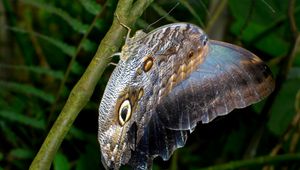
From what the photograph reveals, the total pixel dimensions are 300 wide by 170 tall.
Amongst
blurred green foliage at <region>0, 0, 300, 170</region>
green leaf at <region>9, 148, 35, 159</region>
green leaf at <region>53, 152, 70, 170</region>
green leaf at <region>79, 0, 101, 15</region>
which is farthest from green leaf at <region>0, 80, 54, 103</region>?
green leaf at <region>79, 0, 101, 15</region>

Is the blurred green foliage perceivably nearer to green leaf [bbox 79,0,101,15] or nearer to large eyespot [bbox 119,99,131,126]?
green leaf [bbox 79,0,101,15]

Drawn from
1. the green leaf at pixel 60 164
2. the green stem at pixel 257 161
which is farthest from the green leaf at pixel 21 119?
the green stem at pixel 257 161

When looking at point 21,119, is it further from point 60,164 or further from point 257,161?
point 257,161

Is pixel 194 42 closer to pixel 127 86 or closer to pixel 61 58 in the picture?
pixel 127 86

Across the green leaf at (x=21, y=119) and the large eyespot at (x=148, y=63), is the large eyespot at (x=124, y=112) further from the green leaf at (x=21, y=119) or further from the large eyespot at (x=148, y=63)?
the green leaf at (x=21, y=119)

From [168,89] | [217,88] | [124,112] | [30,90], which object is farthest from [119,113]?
Answer: [30,90]
